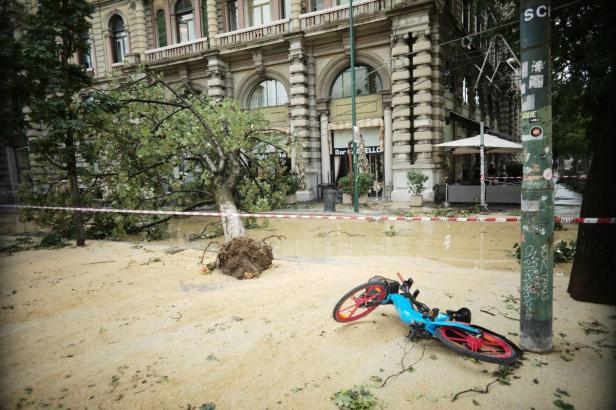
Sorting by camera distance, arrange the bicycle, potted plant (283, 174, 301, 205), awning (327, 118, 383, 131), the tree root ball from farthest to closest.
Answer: awning (327, 118, 383, 131)
potted plant (283, 174, 301, 205)
the tree root ball
the bicycle

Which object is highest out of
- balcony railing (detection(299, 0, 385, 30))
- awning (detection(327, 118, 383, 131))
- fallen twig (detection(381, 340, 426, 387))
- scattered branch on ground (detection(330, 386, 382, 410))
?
balcony railing (detection(299, 0, 385, 30))

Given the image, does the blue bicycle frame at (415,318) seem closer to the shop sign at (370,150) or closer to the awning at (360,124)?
the shop sign at (370,150)

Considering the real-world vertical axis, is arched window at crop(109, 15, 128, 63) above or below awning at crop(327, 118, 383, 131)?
above

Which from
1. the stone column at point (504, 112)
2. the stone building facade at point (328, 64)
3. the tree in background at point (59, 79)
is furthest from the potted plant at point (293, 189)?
the stone column at point (504, 112)

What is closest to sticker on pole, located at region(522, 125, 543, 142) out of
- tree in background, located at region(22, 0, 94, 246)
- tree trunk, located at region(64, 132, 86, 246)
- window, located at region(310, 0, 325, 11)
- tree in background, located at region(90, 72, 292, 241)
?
tree in background, located at region(90, 72, 292, 241)

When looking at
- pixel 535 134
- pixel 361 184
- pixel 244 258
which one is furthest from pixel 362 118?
pixel 535 134

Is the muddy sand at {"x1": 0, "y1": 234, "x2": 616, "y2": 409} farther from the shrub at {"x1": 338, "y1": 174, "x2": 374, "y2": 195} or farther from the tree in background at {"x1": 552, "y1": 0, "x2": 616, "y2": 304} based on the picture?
the shrub at {"x1": 338, "y1": 174, "x2": 374, "y2": 195}

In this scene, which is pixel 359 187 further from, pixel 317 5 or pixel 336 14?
pixel 317 5

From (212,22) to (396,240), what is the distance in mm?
19576

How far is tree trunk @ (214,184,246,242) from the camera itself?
8242mm

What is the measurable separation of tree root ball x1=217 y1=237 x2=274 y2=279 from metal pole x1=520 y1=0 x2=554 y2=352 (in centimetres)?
442

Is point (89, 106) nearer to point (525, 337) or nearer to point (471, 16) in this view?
point (525, 337)

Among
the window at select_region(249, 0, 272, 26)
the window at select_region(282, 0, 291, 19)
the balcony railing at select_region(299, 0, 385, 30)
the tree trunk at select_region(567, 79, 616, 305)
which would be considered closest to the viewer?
the tree trunk at select_region(567, 79, 616, 305)

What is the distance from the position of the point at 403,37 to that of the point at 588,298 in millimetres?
16103
